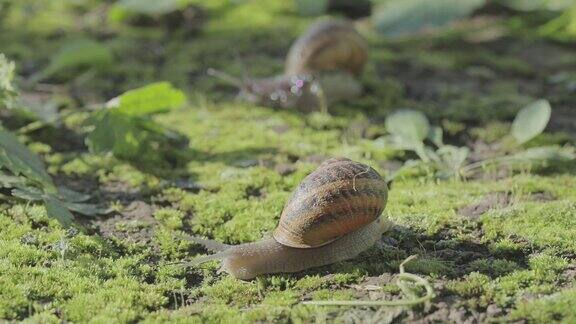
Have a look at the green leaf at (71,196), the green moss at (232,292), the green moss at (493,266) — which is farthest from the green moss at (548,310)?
the green leaf at (71,196)

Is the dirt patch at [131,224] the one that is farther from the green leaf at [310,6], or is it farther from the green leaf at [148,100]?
the green leaf at [310,6]

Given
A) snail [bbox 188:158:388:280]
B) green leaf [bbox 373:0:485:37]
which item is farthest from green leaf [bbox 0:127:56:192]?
green leaf [bbox 373:0:485:37]

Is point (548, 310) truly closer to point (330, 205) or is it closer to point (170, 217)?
point (330, 205)

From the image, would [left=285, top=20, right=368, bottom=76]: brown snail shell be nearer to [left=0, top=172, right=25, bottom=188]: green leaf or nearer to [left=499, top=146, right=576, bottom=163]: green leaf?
[left=499, top=146, right=576, bottom=163]: green leaf

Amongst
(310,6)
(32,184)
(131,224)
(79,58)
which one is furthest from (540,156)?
(79,58)

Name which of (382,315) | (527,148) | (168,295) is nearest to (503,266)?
(382,315)

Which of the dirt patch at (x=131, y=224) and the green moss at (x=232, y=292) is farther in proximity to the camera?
the dirt patch at (x=131, y=224)

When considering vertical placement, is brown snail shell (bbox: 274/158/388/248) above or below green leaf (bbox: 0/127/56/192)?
below
